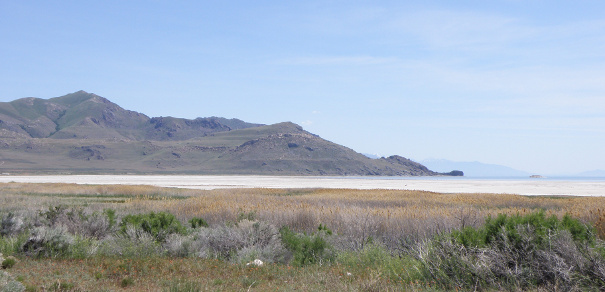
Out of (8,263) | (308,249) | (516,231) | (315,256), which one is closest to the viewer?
(516,231)

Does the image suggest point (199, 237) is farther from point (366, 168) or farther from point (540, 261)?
point (366, 168)

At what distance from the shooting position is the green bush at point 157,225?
44.4 ft

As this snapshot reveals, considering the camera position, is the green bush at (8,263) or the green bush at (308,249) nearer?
the green bush at (8,263)

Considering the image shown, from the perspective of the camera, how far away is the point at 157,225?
13.8 m

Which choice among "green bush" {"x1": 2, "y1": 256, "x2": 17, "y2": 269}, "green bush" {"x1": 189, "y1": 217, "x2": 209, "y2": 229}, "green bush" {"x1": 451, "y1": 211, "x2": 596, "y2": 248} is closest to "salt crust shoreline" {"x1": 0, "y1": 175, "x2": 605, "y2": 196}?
"green bush" {"x1": 189, "y1": 217, "x2": 209, "y2": 229}

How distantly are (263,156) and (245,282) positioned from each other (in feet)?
608

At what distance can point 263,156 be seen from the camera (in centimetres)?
19375

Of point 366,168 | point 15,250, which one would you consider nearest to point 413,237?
point 15,250

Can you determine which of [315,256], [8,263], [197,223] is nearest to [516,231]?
[315,256]

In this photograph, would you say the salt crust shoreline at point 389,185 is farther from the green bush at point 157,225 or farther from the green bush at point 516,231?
the green bush at point 516,231

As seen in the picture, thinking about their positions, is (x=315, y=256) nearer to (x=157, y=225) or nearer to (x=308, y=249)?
(x=308, y=249)

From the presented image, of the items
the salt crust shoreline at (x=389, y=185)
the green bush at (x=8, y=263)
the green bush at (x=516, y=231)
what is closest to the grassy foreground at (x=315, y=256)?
the green bush at (x=516, y=231)

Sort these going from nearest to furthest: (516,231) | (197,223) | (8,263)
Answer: (516,231), (8,263), (197,223)

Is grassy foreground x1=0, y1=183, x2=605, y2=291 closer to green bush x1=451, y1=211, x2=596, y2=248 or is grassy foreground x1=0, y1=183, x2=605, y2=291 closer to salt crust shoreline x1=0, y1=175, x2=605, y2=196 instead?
green bush x1=451, y1=211, x2=596, y2=248
